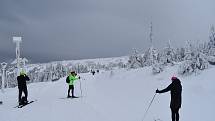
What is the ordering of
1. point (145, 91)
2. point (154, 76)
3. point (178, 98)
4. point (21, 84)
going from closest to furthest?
point (178, 98), point (21, 84), point (145, 91), point (154, 76)

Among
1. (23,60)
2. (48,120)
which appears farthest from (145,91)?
(23,60)

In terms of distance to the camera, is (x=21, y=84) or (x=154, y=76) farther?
(x=154, y=76)

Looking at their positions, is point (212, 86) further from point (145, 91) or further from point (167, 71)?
point (167, 71)

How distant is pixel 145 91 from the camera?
22938mm

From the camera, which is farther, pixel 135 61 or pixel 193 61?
pixel 135 61

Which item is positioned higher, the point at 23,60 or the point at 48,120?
the point at 23,60

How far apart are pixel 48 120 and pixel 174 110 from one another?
5289 mm

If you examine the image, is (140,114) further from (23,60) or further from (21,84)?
(23,60)

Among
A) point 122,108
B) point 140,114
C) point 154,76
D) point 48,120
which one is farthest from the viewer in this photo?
point 154,76

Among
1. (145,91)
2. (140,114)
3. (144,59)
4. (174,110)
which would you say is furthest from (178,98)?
(144,59)

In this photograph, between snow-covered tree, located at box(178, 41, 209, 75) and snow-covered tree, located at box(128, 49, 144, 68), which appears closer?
snow-covered tree, located at box(178, 41, 209, 75)

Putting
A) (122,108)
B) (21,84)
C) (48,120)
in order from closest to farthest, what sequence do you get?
(48,120), (122,108), (21,84)

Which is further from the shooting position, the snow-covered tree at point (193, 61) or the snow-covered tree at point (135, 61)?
the snow-covered tree at point (135, 61)

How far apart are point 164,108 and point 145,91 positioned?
6.06 m
